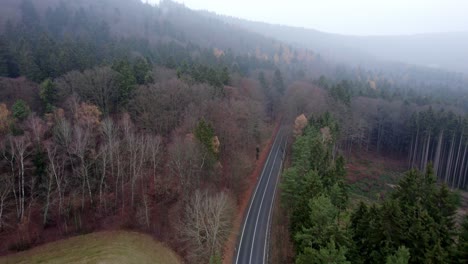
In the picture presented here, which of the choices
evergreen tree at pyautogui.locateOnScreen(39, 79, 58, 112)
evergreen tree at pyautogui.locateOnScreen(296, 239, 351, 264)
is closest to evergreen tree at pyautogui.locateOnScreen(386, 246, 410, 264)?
evergreen tree at pyautogui.locateOnScreen(296, 239, 351, 264)

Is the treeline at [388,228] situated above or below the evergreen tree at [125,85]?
below

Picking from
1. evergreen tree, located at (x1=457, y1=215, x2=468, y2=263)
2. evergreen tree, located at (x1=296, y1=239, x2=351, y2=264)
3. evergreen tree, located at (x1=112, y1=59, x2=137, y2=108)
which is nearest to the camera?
evergreen tree, located at (x1=457, y1=215, x2=468, y2=263)

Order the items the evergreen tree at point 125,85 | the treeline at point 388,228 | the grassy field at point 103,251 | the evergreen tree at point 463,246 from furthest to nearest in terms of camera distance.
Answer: the evergreen tree at point 125,85, the grassy field at point 103,251, the treeline at point 388,228, the evergreen tree at point 463,246

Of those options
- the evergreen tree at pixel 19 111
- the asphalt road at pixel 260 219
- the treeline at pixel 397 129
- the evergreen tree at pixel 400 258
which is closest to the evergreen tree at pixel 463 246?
the evergreen tree at pixel 400 258

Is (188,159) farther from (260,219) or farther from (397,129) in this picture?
(397,129)

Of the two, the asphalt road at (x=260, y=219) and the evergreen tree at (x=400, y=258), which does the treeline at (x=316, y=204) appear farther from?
the asphalt road at (x=260, y=219)

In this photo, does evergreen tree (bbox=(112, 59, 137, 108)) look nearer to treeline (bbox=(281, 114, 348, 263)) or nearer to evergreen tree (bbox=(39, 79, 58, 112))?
evergreen tree (bbox=(39, 79, 58, 112))

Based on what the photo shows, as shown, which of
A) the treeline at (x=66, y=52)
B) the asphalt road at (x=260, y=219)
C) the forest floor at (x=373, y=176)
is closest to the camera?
the asphalt road at (x=260, y=219)
